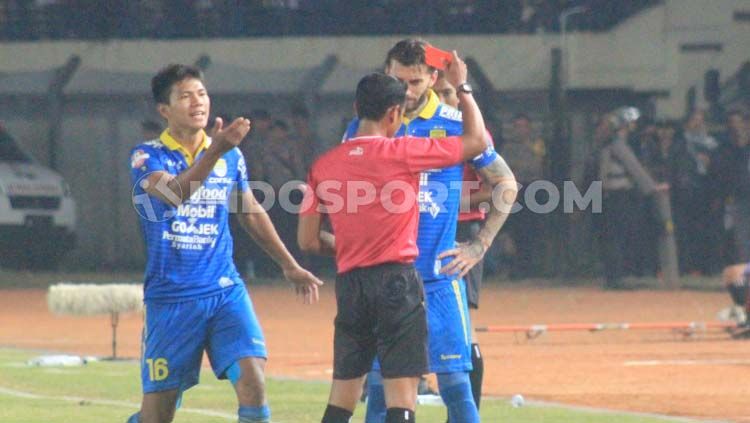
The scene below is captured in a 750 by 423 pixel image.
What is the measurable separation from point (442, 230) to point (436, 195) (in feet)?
0.56

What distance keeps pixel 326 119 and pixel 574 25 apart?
4093mm

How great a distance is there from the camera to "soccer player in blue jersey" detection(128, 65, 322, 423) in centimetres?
891

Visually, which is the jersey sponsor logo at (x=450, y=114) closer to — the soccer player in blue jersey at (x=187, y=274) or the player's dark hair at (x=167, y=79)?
the soccer player in blue jersey at (x=187, y=274)

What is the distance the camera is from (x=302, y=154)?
2652cm

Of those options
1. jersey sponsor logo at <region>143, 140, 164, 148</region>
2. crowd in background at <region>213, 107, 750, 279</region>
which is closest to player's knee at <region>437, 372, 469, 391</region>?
jersey sponsor logo at <region>143, 140, 164, 148</region>

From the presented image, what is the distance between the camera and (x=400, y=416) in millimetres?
8234

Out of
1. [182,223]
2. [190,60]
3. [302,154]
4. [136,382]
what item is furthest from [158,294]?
[190,60]

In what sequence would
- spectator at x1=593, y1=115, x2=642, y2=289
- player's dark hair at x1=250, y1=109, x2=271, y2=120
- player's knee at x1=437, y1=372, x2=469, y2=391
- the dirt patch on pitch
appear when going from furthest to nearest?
player's dark hair at x1=250, y1=109, x2=271, y2=120
spectator at x1=593, y1=115, x2=642, y2=289
the dirt patch on pitch
player's knee at x1=437, y1=372, x2=469, y2=391

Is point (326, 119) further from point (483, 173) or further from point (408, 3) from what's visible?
point (483, 173)

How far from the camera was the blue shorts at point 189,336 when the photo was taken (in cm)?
896

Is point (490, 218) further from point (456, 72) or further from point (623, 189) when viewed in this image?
point (623, 189)

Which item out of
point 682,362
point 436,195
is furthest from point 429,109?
point 682,362

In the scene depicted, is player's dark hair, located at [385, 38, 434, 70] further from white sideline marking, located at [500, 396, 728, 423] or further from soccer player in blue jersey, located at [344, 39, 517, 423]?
white sideline marking, located at [500, 396, 728, 423]

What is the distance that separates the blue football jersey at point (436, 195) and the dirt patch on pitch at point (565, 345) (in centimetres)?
345
